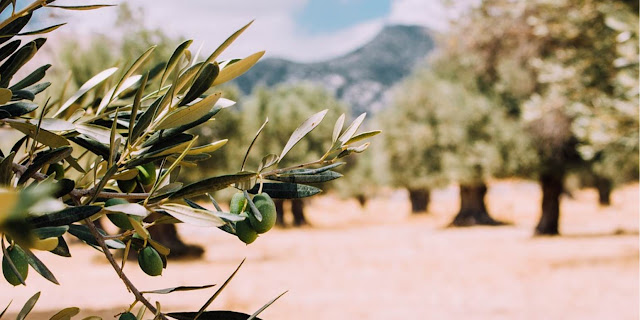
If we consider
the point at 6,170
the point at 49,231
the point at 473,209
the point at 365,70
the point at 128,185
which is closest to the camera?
the point at 49,231

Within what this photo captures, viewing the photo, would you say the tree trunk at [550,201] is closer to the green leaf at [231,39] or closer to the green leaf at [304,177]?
the green leaf at [304,177]

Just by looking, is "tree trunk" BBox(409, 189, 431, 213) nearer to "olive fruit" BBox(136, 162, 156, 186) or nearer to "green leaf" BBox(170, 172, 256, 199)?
"olive fruit" BBox(136, 162, 156, 186)

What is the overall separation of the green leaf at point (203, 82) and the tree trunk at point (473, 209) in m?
27.8

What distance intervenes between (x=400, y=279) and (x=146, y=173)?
12.5 m

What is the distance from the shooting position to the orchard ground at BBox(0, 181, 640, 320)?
9219 mm

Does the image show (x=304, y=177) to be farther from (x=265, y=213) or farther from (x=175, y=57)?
(x=175, y=57)

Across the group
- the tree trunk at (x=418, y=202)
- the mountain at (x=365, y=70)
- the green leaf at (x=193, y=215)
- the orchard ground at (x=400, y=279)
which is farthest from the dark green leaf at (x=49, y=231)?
the mountain at (x=365, y=70)

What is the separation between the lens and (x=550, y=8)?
1080 centimetres

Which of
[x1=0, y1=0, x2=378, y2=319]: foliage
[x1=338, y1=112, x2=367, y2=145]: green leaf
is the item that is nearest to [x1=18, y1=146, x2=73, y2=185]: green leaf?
[x1=0, y1=0, x2=378, y2=319]: foliage

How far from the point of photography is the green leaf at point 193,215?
2.68 ft

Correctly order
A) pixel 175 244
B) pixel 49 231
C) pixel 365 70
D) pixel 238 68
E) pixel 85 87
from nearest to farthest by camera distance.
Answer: pixel 49 231 < pixel 238 68 < pixel 85 87 < pixel 175 244 < pixel 365 70

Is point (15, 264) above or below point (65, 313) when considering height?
above

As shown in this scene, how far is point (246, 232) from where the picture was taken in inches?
37.4

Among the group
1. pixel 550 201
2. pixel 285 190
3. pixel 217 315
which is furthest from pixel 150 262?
pixel 550 201
